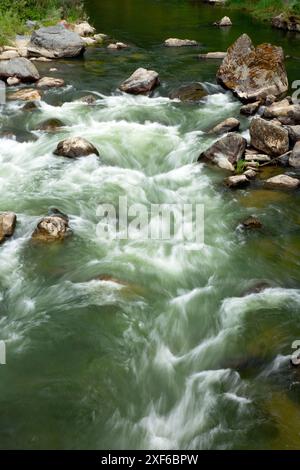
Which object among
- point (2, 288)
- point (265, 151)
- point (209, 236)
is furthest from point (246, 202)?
point (2, 288)

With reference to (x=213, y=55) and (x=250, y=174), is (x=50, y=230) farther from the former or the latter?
(x=213, y=55)

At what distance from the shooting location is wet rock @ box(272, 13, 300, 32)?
2945cm

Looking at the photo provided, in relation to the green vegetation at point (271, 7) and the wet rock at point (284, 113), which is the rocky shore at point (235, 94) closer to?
the wet rock at point (284, 113)

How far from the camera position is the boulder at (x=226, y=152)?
1166cm

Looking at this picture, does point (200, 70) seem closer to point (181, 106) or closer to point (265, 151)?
point (181, 106)

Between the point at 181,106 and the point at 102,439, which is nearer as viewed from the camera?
the point at 102,439

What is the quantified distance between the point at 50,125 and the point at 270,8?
92.0ft

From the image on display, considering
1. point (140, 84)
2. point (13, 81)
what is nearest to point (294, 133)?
point (140, 84)

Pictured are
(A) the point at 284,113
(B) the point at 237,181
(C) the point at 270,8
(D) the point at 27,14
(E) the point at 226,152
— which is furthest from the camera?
(C) the point at 270,8

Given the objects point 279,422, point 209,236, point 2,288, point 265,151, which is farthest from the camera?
point 265,151

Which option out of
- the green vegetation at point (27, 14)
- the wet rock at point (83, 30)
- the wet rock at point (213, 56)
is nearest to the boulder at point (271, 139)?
the wet rock at point (213, 56)

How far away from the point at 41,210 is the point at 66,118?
5465 millimetres

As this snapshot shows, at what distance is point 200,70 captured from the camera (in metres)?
19.1

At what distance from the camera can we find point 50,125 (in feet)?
44.7
